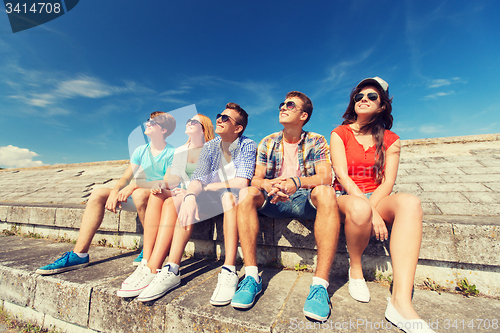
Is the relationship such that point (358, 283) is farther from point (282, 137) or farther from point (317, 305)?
point (282, 137)

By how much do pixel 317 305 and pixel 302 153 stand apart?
1385 millimetres

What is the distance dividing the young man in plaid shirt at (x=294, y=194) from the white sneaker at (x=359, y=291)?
249mm

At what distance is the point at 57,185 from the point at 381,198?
10.00 metres

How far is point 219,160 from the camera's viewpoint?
2.56 metres

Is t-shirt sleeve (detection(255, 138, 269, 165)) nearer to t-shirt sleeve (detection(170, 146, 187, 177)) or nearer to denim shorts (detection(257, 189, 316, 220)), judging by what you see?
denim shorts (detection(257, 189, 316, 220))

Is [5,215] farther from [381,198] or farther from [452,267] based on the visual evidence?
[452,267]

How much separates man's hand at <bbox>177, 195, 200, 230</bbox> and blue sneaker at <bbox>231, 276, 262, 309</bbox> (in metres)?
0.73

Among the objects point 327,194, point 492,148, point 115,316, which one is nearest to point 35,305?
point 115,316

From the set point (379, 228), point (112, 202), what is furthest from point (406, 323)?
point (112, 202)

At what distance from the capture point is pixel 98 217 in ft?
8.11

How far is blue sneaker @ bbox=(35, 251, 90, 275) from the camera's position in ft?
6.79

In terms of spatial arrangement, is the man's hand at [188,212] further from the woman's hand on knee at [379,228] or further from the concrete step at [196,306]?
the woman's hand on knee at [379,228]

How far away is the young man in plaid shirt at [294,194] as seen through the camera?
1558 mm

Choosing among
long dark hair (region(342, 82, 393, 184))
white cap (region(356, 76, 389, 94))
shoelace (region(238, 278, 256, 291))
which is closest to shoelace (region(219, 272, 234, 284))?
shoelace (region(238, 278, 256, 291))
